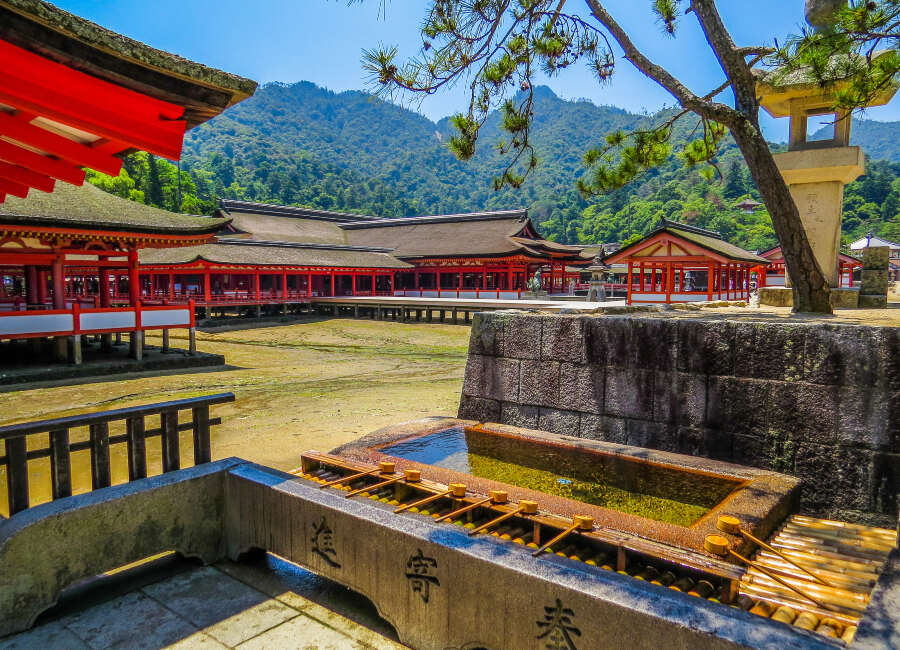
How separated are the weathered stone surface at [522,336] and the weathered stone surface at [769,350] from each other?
197 centimetres

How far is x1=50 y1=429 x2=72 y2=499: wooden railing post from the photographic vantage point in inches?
131

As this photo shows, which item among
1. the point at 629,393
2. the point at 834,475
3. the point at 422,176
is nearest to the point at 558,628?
the point at 834,475

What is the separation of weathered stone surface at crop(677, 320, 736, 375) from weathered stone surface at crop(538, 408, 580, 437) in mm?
1219

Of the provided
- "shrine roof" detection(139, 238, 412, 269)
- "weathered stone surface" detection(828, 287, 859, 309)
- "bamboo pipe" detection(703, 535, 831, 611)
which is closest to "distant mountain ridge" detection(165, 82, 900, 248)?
"shrine roof" detection(139, 238, 412, 269)

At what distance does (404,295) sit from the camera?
33.0 meters

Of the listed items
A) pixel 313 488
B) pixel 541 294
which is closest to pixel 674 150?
pixel 313 488

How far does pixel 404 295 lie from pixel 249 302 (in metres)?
10.5

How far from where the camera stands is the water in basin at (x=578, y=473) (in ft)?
14.0

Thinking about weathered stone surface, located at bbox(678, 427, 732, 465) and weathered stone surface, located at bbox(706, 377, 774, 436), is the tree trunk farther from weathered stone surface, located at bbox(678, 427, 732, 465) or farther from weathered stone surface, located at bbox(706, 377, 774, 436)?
weathered stone surface, located at bbox(678, 427, 732, 465)

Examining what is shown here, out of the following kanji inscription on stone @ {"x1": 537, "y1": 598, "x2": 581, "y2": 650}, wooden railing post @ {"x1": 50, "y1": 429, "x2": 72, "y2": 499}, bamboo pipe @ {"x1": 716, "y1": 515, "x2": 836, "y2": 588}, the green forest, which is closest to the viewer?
kanji inscription on stone @ {"x1": 537, "y1": 598, "x2": 581, "y2": 650}

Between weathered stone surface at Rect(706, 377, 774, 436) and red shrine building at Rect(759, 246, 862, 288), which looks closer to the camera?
weathered stone surface at Rect(706, 377, 774, 436)

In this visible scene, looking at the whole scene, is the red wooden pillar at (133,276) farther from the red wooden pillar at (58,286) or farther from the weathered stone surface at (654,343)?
the weathered stone surface at (654,343)

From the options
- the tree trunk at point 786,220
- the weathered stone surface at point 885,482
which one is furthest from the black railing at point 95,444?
the tree trunk at point 786,220

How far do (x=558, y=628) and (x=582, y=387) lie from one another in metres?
3.43
